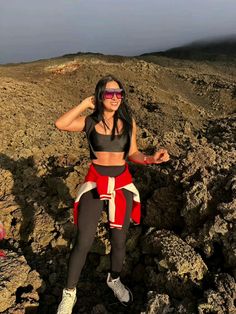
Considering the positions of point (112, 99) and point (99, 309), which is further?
point (99, 309)

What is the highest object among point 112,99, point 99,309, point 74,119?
point 112,99

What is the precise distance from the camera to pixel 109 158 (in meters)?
3.46

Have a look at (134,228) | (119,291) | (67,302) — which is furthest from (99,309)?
(134,228)

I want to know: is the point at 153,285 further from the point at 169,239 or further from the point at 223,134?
the point at 223,134

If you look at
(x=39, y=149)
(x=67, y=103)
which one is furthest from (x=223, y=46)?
(x=39, y=149)

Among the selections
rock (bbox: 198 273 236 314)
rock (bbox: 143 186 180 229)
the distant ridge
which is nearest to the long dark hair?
rock (bbox: 143 186 180 229)

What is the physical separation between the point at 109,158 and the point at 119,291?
3.71 feet

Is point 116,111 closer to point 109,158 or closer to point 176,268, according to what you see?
point 109,158

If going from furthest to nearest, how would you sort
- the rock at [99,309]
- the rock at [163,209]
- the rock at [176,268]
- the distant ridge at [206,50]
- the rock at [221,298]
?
the distant ridge at [206,50] < the rock at [163,209] < the rock at [99,309] < the rock at [176,268] < the rock at [221,298]

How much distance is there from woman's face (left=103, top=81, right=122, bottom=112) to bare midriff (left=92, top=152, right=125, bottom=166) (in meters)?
0.35

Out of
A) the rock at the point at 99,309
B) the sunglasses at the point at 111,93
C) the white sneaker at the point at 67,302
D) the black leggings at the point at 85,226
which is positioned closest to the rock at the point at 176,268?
the rock at the point at 99,309

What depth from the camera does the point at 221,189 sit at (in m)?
4.09

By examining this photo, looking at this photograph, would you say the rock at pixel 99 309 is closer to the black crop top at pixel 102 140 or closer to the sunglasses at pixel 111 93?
the black crop top at pixel 102 140

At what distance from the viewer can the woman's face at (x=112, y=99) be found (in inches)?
129
